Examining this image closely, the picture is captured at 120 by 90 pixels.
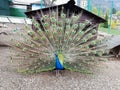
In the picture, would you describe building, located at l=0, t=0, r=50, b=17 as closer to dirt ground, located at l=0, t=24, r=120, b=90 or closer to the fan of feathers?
dirt ground, located at l=0, t=24, r=120, b=90

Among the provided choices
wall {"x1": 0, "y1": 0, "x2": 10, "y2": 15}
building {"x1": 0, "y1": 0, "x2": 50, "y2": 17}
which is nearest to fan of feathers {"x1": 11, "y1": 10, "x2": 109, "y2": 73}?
Answer: wall {"x1": 0, "y1": 0, "x2": 10, "y2": 15}

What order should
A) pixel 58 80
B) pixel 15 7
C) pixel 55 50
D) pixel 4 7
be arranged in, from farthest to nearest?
pixel 15 7 → pixel 4 7 → pixel 55 50 → pixel 58 80

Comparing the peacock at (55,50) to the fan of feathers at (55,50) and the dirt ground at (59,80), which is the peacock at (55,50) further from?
the dirt ground at (59,80)

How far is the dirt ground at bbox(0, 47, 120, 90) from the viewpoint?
4688 millimetres

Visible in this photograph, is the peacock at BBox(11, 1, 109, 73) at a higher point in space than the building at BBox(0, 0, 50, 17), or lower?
lower

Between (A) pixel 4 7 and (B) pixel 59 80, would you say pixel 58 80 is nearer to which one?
(B) pixel 59 80

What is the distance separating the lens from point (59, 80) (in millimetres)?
5078

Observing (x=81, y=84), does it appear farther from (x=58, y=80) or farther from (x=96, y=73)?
(x=96, y=73)

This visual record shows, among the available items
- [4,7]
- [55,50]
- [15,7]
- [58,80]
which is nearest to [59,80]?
[58,80]

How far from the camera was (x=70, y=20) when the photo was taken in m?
5.59

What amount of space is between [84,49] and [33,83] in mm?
1358

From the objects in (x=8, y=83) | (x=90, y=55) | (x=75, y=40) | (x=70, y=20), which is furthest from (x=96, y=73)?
(x=8, y=83)

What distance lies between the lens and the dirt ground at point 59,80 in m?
4.69

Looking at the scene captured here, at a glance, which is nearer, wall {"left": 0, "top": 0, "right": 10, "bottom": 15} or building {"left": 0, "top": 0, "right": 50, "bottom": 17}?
wall {"left": 0, "top": 0, "right": 10, "bottom": 15}
